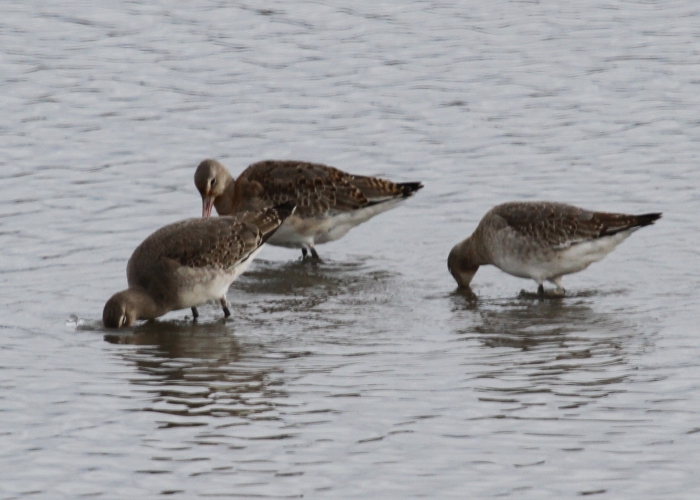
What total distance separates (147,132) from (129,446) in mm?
9287

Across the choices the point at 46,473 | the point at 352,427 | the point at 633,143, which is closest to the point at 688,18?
the point at 633,143

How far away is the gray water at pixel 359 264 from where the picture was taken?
8.09m

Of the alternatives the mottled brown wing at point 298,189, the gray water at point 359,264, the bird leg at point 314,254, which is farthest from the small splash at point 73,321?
the bird leg at point 314,254

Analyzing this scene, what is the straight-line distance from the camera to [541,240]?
12367mm

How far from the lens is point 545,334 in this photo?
11.0 metres

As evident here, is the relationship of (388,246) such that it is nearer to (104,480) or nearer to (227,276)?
(227,276)

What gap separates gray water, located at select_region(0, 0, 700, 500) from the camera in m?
8.09

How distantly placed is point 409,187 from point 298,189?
3.80 feet

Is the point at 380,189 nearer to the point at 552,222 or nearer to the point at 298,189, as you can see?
the point at 298,189

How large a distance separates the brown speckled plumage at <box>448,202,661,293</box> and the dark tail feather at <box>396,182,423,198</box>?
57.8 inches

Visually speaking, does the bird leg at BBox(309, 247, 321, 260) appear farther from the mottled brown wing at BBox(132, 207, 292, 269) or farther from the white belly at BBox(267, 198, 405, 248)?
the mottled brown wing at BBox(132, 207, 292, 269)

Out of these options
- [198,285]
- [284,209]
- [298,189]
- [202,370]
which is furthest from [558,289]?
[202,370]

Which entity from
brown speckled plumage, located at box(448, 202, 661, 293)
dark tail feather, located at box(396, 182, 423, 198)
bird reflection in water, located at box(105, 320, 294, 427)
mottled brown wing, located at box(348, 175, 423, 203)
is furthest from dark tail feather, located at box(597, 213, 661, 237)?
bird reflection in water, located at box(105, 320, 294, 427)

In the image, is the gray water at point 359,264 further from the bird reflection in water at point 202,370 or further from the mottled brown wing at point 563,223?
the mottled brown wing at point 563,223
